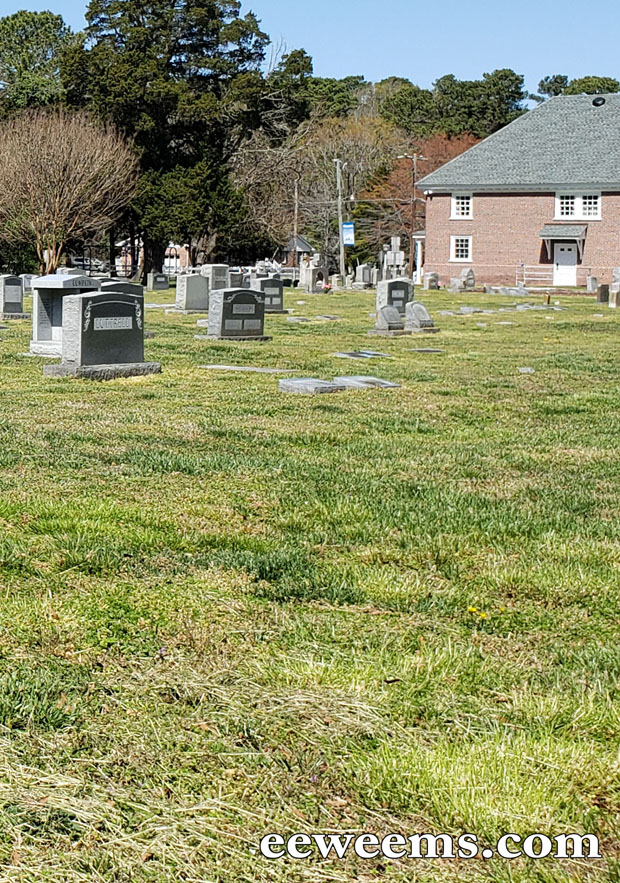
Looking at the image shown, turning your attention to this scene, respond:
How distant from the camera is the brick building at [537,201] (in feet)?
182

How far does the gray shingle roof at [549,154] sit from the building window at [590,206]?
2.12 feet

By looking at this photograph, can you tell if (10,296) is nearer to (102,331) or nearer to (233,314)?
(233,314)

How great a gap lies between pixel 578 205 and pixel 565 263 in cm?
322

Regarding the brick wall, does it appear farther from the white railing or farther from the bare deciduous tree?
the bare deciduous tree

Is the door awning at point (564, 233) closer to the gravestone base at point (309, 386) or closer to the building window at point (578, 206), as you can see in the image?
the building window at point (578, 206)

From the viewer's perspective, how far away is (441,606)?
4.38 m

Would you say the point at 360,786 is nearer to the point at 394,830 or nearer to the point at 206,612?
the point at 394,830

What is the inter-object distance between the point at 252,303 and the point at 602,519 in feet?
45.9

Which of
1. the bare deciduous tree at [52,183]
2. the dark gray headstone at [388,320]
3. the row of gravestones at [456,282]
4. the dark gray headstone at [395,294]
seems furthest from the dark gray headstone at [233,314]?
the row of gravestones at [456,282]

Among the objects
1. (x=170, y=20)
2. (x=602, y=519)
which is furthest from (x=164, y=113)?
(x=602, y=519)

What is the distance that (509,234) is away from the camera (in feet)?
188

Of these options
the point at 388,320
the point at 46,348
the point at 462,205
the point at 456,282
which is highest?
the point at 462,205

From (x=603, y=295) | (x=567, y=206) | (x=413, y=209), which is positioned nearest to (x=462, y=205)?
(x=567, y=206)

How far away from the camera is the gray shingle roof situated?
56.0 meters
